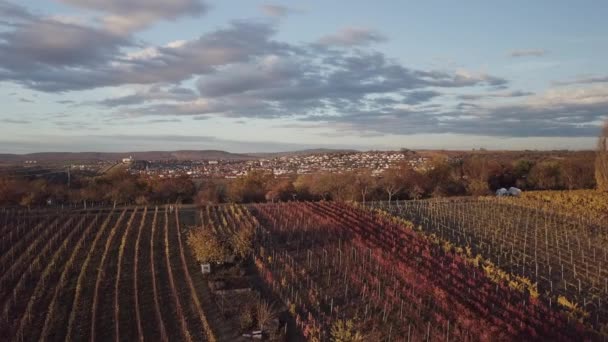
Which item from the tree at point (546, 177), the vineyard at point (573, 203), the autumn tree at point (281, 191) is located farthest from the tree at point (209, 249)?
the tree at point (546, 177)

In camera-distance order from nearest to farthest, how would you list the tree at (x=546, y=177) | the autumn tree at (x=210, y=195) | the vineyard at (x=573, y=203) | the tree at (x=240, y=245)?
1. the tree at (x=240, y=245)
2. the vineyard at (x=573, y=203)
3. the autumn tree at (x=210, y=195)
4. the tree at (x=546, y=177)

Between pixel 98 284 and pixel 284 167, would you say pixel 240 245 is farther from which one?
pixel 284 167

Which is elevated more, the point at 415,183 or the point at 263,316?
the point at 415,183

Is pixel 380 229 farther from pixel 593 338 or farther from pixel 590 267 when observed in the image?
pixel 593 338

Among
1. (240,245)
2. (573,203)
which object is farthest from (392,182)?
(240,245)

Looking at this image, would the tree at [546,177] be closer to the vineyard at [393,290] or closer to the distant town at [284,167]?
the distant town at [284,167]

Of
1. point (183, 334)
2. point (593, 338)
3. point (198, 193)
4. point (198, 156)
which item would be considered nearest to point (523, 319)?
point (593, 338)
